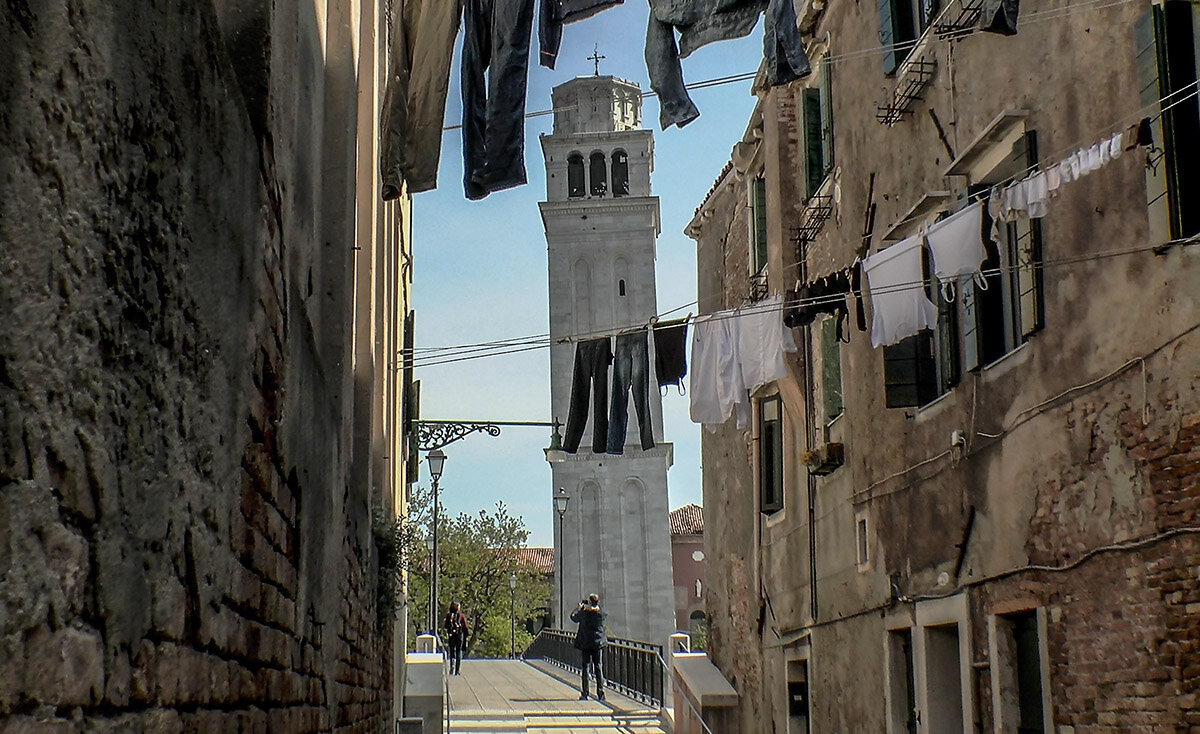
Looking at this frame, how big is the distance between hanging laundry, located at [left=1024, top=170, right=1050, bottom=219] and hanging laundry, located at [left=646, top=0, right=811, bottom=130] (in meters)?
1.41

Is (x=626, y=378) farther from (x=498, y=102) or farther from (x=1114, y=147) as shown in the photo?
(x=1114, y=147)

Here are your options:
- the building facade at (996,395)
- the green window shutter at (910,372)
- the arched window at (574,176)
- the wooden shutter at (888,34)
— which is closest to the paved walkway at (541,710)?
the building facade at (996,395)

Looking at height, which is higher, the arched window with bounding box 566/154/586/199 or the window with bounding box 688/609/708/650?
the arched window with bounding box 566/154/586/199

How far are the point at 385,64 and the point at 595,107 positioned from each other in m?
55.4

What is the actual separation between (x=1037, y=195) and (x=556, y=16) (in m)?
2.85

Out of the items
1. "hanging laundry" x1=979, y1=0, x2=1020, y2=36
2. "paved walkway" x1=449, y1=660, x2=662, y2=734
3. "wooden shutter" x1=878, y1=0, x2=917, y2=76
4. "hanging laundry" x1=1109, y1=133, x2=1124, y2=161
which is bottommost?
"paved walkway" x1=449, y1=660, x2=662, y2=734

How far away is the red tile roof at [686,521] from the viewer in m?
→ 66.5

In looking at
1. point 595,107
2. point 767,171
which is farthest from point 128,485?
point 595,107

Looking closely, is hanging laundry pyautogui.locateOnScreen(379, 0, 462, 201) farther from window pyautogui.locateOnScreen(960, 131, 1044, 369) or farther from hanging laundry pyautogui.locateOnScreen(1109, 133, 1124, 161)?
window pyautogui.locateOnScreen(960, 131, 1044, 369)

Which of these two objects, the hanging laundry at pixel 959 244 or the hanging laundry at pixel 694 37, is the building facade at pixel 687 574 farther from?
the hanging laundry at pixel 694 37

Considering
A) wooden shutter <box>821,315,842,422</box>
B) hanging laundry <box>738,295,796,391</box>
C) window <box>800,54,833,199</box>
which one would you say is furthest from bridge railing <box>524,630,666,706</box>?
hanging laundry <box>738,295,796,391</box>

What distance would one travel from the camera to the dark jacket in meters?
21.7

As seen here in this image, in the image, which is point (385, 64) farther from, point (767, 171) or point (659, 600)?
point (659, 600)

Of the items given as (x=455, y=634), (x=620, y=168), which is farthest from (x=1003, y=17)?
(x=620, y=168)
